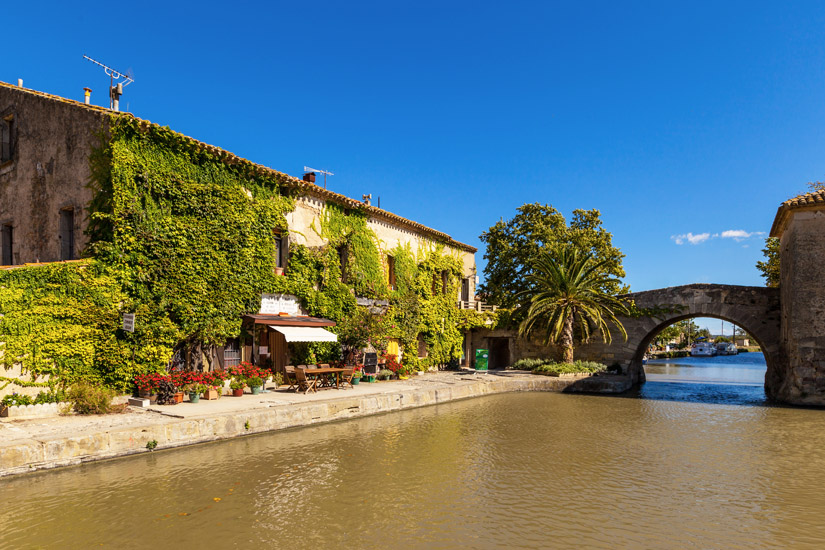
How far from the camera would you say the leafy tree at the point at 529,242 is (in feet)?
109

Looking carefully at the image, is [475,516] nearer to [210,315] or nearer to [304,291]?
[210,315]

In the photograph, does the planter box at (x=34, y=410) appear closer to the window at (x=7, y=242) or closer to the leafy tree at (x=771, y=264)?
the window at (x=7, y=242)

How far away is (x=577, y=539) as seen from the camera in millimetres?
6328

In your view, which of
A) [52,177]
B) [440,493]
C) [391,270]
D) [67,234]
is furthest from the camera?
[391,270]

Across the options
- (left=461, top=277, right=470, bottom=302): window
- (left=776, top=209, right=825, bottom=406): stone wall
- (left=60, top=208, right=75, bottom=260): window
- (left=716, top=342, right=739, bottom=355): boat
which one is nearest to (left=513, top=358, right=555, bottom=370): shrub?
(left=461, top=277, right=470, bottom=302): window

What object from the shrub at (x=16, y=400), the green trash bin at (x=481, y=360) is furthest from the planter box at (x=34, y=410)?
the green trash bin at (x=481, y=360)

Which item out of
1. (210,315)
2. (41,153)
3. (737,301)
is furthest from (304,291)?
(737,301)

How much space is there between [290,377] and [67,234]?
797cm

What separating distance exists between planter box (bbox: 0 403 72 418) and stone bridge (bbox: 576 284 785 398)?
21797 millimetres

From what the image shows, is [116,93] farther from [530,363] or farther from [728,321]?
[728,321]

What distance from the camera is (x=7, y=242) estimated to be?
17.3 metres

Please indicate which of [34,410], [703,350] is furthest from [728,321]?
[703,350]

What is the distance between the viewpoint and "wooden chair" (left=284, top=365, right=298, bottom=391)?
1642cm

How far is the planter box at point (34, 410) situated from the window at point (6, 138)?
33.0ft
